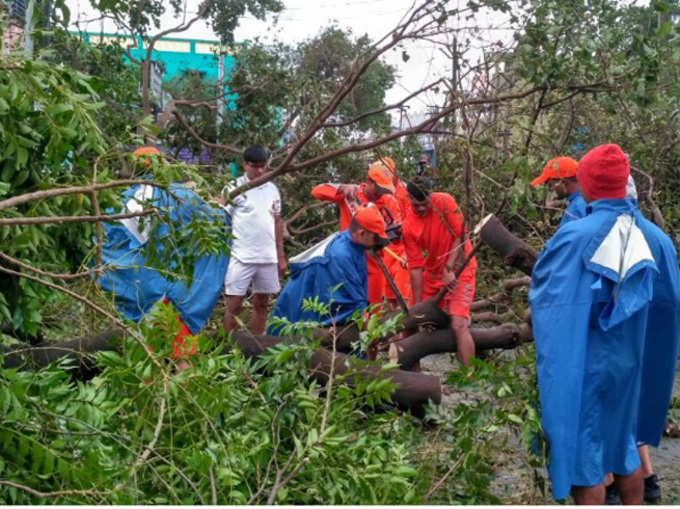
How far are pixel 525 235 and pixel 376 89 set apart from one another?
9767mm

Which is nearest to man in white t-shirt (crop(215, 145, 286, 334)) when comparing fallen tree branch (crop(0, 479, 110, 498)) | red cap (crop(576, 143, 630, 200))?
red cap (crop(576, 143, 630, 200))

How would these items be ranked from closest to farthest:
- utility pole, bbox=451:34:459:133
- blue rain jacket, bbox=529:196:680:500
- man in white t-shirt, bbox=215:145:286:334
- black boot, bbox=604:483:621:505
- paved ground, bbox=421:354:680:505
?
1. blue rain jacket, bbox=529:196:680:500
2. paved ground, bbox=421:354:680:505
3. black boot, bbox=604:483:621:505
4. utility pole, bbox=451:34:459:133
5. man in white t-shirt, bbox=215:145:286:334

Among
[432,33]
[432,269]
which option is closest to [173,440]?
[432,33]

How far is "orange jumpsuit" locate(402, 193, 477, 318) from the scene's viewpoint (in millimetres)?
6332

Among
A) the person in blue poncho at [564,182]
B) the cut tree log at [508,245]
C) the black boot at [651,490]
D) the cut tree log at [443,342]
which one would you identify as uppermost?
the person in blue poncho at [564,182]

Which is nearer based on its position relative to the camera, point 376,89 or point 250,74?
point 250,74

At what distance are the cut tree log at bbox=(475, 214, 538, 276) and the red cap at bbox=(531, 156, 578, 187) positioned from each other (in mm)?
375

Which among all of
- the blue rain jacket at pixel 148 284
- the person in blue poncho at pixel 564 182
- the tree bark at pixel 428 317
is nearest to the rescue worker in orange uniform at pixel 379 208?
the tree bark at pixel 428 317

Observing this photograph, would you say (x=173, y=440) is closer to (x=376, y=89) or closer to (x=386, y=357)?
(x=386, y=357)

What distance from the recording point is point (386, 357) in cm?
Result: 647

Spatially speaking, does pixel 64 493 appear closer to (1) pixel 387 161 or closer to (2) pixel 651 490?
(2) pixel 651 490

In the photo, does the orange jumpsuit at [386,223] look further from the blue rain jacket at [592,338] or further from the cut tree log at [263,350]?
the blue rain jacket at [592,338]

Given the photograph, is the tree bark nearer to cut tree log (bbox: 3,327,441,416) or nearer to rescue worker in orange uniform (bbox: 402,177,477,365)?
rescue worker in orange uniform (bbox: 402,177,477,365)

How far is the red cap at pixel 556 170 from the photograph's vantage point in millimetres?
5523
